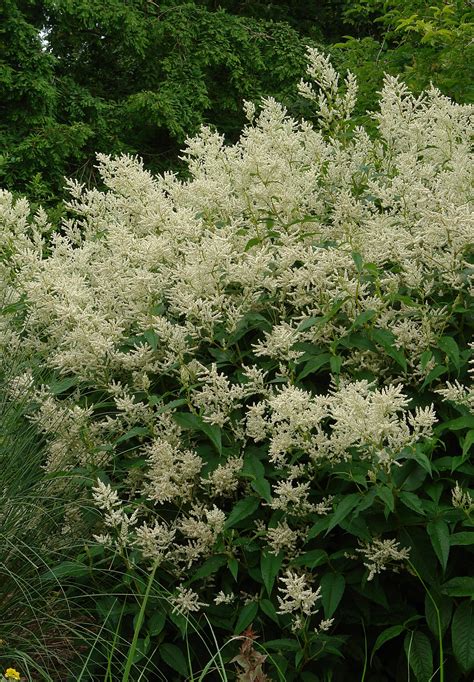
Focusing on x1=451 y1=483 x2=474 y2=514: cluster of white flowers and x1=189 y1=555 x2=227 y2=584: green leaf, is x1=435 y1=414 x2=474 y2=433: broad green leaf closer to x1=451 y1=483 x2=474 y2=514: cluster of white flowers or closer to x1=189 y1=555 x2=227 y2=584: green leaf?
x1=451 y1=483 x2=474 y2=514: cluster of white flowers

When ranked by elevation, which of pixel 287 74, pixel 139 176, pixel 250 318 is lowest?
pixel 250 318

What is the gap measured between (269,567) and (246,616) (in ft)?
0.58

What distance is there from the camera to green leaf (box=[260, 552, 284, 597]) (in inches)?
123

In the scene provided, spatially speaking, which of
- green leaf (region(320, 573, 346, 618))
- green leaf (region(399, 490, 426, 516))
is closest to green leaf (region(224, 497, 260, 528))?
green leaf (region(320, 573, 346, 618))

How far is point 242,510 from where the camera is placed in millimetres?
3266

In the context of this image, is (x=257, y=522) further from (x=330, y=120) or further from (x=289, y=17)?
(x=289, y=17)

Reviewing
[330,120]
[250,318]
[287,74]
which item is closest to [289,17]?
[287,74]

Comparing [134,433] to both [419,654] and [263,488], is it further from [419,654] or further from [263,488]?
[419,654]

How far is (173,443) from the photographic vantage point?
11.4ft

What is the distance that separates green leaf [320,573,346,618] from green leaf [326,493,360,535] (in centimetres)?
26

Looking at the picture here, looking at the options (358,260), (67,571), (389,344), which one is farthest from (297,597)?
(358,260)

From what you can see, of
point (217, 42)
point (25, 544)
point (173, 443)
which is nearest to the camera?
point (25, 544)

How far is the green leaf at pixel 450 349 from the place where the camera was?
10.6 ft

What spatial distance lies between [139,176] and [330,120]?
943mm
